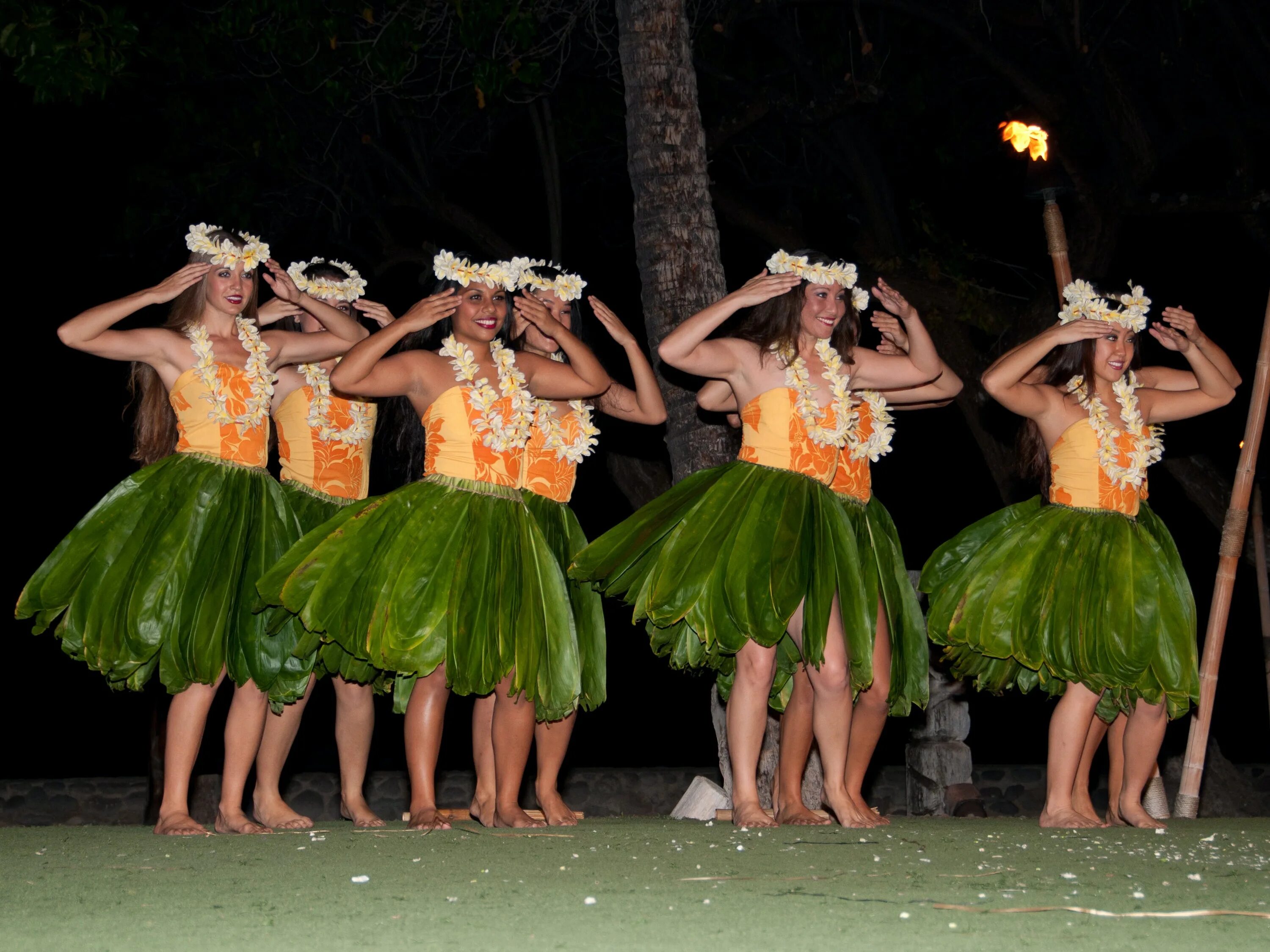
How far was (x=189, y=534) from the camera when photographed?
3533mm

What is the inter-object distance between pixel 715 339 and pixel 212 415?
50.0 inches

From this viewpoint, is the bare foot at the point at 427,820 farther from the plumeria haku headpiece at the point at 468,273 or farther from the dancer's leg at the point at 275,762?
the plumeria haku headpiece at the point at 468,273

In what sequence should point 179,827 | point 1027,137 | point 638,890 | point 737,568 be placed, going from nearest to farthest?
point 638,890 → point 179,827 → point 737,568 → point 1027,137

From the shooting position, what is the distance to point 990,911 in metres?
2.12

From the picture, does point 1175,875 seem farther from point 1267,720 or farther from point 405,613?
point 1267,720

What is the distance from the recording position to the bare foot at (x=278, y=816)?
3.74m

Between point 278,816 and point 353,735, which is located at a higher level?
point 353,735

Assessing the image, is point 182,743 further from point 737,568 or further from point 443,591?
point 737,568

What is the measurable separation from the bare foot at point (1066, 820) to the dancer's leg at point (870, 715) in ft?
1.28

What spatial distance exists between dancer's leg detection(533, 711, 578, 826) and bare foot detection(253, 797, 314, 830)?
589mm

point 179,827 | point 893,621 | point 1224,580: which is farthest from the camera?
point 1224,580

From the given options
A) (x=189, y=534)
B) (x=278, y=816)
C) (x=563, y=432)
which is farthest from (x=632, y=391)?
(x=278, y=816)

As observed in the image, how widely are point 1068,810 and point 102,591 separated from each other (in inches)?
94.2

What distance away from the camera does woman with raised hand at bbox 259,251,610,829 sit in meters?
3.47
